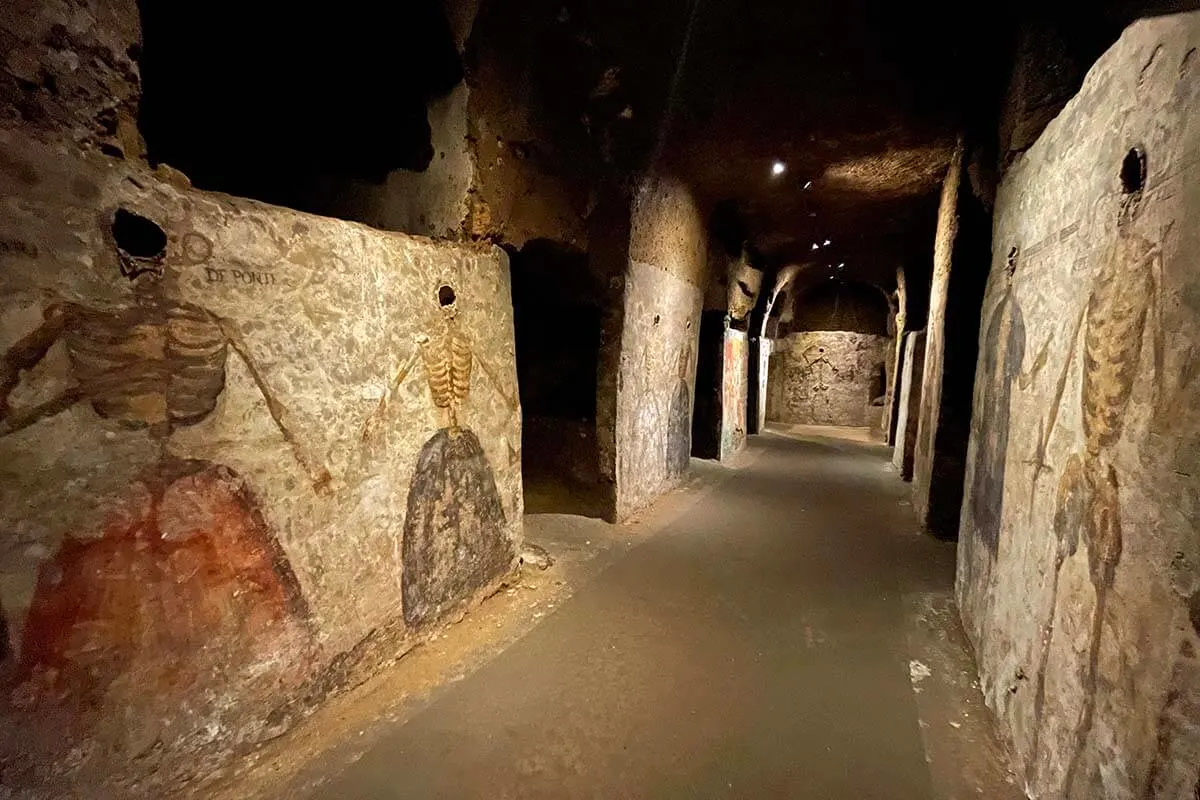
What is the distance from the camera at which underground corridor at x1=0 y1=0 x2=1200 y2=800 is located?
1576mm

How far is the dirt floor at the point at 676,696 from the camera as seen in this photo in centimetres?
210

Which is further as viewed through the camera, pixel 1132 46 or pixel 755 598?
pixel 755 598

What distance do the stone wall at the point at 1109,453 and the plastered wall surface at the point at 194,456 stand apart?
9.23ft

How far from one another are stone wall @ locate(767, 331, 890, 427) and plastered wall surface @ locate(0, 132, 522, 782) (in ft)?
43.1

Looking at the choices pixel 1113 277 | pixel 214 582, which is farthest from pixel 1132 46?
pixel 214 582

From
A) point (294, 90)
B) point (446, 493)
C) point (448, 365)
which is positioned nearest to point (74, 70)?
point (448, 365)

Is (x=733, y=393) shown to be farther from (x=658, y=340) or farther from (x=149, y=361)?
(x=149, y=361)

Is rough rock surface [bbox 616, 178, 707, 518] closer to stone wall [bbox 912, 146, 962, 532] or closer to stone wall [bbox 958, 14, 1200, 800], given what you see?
stone wall [bbox 912, 146, 962, 532]

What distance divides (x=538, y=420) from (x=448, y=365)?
2.37m

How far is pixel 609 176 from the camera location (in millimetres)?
4688

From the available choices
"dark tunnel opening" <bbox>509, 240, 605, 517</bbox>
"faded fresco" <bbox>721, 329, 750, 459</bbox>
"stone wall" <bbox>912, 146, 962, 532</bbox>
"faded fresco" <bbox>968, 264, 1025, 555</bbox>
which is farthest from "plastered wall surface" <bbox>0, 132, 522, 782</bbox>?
"faded fresco" <bbox>721, 329, 750, 459</bbox>

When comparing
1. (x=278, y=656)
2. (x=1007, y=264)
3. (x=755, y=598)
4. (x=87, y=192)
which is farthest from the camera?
(x=755, y=598)

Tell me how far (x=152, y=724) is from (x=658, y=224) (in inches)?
197

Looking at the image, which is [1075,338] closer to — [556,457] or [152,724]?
[152,724]
